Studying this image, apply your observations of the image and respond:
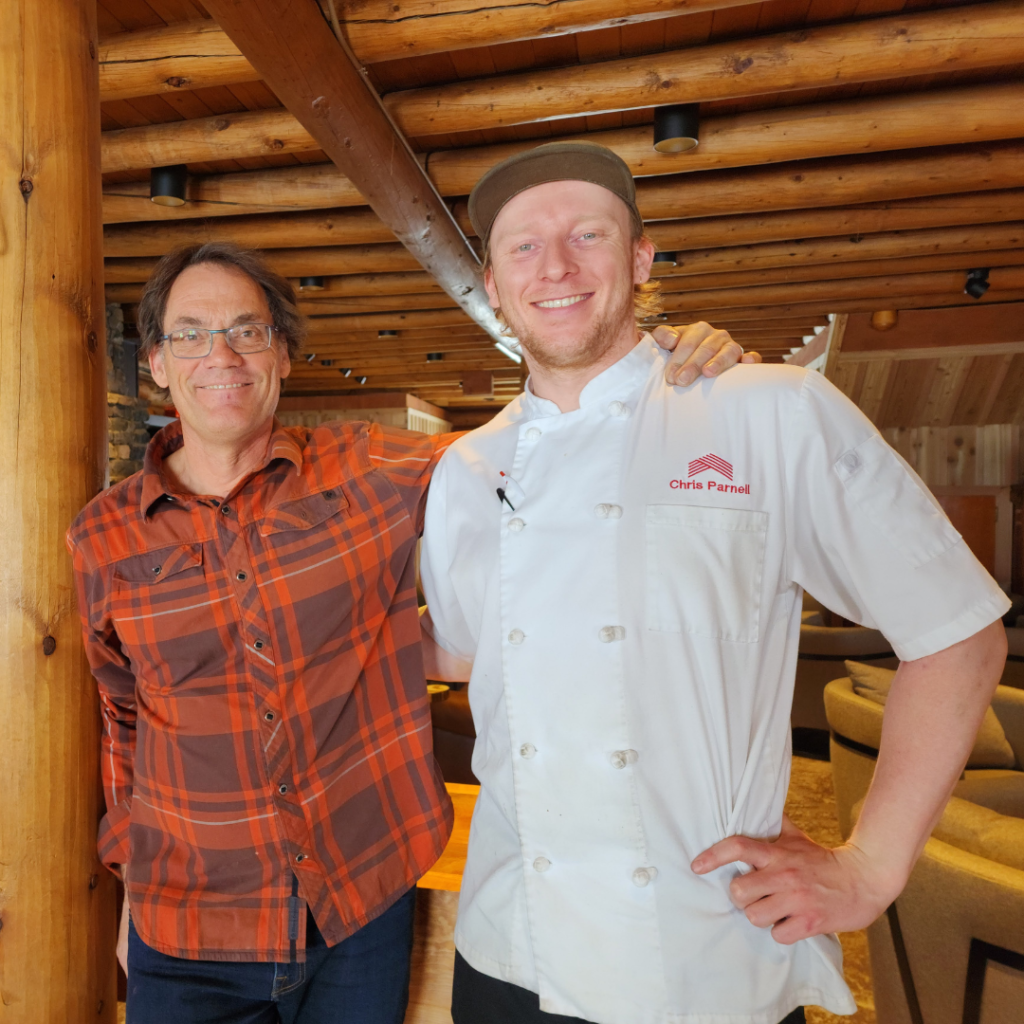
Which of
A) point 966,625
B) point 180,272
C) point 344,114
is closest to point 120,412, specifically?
point 344,114

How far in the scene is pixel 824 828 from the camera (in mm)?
4051

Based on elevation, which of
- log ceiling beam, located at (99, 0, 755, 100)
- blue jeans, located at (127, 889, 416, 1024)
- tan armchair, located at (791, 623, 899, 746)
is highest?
log ceiling beam, located at (99, 0, 755, 100)

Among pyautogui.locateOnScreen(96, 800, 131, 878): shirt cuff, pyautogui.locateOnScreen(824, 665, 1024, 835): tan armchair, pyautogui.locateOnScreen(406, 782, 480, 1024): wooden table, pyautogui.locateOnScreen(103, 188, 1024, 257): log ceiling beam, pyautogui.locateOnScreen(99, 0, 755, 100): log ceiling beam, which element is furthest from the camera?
pyautogui.locateOnScreen(103, 188, 1024, 257): log ceiling beam

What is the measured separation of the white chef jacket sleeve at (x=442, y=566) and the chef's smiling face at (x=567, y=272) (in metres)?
0.31

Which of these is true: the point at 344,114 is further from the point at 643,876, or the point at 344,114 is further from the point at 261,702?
the point at 643,876

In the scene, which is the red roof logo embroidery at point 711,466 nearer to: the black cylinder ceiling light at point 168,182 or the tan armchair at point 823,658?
the black cylinder ceiling light at point 168,182

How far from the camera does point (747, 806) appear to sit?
3.58ft

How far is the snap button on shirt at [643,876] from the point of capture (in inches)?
41.5

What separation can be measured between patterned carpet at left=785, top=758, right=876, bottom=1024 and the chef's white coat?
158cm

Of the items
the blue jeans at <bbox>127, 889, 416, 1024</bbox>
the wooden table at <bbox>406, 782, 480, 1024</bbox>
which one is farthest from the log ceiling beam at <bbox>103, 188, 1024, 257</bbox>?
the blue jeans at <bbox>127, 889, 416, 1024</bbox>

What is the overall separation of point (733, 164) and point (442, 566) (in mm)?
2875

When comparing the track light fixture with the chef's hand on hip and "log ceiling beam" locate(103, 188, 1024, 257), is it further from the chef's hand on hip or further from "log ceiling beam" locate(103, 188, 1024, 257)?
the chef's hand on hip

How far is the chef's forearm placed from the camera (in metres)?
1.02

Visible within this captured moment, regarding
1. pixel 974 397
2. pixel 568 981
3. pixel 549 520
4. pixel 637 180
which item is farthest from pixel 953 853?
pixel 974 397
